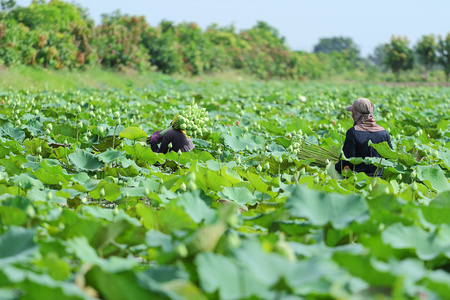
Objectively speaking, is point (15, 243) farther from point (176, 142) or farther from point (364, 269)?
point (176, 142)

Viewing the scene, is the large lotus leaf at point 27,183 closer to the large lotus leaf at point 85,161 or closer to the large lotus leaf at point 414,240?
the large lotus leaf at point 85,161

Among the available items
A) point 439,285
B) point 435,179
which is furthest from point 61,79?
point 439,285

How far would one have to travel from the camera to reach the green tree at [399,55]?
4394 cm

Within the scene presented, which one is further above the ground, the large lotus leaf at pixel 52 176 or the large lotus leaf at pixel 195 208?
the large lotus leaf at pixel 195 208

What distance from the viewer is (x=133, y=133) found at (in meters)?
4.28

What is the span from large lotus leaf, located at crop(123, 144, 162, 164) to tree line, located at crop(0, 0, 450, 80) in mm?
10526

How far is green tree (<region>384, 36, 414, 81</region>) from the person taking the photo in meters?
43.9

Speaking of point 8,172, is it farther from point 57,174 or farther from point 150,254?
point 150,254

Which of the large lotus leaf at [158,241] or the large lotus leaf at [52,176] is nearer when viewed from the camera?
the large lotus leaf at [158,241]

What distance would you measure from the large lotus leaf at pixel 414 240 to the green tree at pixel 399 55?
4405 centimetres

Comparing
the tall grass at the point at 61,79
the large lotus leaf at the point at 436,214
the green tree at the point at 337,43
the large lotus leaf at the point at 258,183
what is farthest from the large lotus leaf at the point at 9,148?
the green tree at the point at 337,43

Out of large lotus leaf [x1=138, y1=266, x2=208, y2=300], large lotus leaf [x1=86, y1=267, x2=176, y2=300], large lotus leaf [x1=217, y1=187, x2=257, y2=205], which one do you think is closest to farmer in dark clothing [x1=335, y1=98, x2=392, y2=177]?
large lotus leaf [x1=217, y1=187, x2=257, y2=205]

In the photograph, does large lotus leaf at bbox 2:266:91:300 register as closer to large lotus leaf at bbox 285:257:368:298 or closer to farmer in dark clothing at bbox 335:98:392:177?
large lotus leaf at bbox 285:257:368:298

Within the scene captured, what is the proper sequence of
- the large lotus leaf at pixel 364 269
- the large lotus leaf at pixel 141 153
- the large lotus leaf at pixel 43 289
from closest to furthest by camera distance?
the large lotus leaf at pixel 43 289 < the large lotus leaf at pixel 364 269 < the large lotus leaf at pixel 141 153
